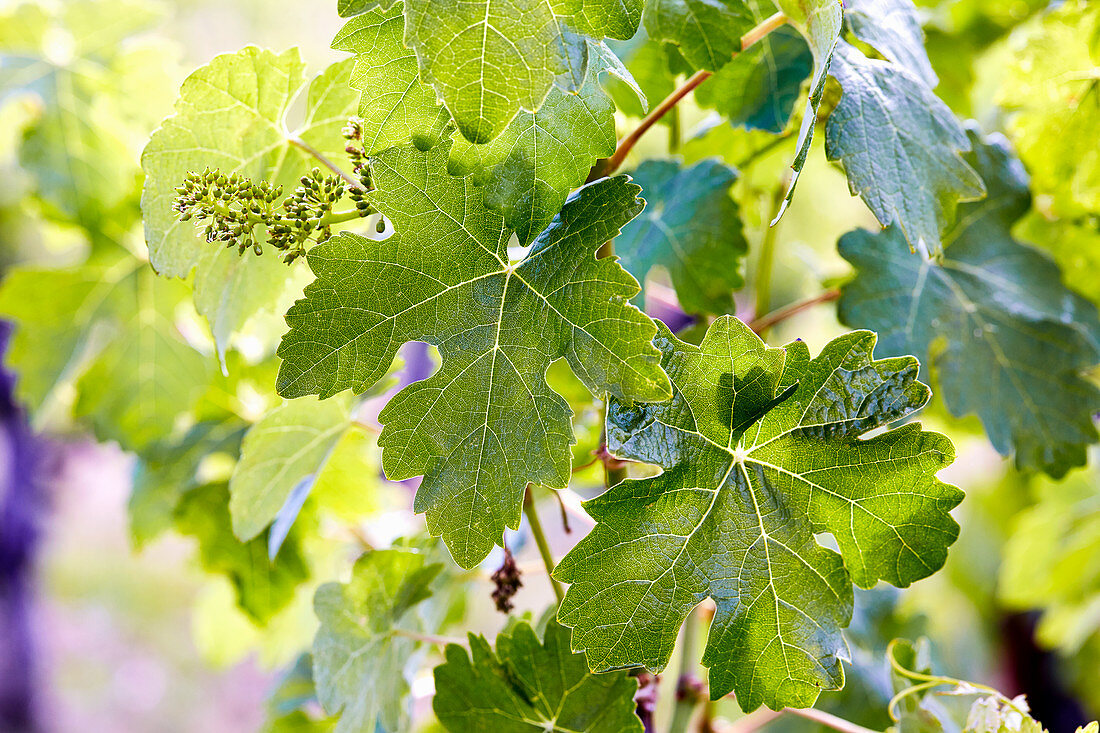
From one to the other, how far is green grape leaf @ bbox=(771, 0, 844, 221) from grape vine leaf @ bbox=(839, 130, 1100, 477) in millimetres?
204

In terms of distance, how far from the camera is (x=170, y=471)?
819 millimetres

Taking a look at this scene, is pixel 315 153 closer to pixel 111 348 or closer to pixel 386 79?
pixel 386 79

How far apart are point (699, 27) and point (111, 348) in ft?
2.33

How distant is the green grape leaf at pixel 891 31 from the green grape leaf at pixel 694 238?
0.14 metres

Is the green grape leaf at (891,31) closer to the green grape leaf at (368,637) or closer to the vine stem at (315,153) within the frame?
the vine stem at (315,153)

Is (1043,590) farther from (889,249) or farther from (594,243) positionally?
(594,243)

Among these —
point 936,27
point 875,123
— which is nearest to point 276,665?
point 875,123

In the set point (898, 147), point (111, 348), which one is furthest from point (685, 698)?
point (111, 348)

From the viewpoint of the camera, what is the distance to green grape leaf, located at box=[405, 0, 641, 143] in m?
0.36

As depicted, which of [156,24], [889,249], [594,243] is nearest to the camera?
[594,243]

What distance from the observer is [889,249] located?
2.06ft

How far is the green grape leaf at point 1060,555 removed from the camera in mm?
1016

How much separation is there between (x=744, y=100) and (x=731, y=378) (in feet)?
0.83

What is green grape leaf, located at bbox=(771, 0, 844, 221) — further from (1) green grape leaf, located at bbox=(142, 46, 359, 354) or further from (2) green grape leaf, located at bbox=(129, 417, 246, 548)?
(2) green grape leaf, located at bbox=(129, 417, 246, 548)
